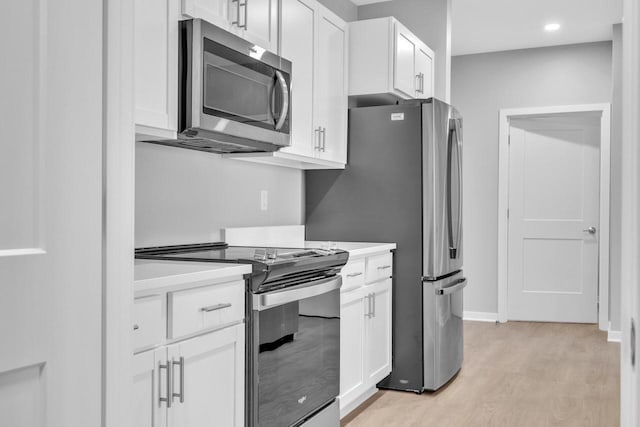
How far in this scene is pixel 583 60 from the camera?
6.00 meters

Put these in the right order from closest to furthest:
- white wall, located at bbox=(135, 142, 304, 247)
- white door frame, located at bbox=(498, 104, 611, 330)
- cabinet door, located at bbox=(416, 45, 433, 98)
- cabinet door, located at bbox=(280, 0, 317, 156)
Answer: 1. white wall, located at bbox=(135, 142, 304, 247)
2. cabinet door, located at bbox=(280, 0, 317, 156)
3. cabinet door, located at bbox=(416, 45, 433, 98)
4. white door frame, located at bbox=(498, 104, 611, 330)

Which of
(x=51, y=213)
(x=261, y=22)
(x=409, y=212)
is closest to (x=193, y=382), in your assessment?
(x=51, y=213)

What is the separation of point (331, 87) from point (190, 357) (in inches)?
85.6

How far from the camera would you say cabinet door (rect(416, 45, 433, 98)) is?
14.3 feet

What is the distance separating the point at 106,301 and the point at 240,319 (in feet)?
3.79

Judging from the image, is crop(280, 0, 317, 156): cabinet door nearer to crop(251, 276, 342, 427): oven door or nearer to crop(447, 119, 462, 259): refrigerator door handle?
crop(251, 276, 342, 427): oven door

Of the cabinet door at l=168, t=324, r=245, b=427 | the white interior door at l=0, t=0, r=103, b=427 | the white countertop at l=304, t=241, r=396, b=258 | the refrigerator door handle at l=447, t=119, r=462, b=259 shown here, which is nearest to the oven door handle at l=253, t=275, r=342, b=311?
the cabinet door at l=168, t=324, r=245, b=427

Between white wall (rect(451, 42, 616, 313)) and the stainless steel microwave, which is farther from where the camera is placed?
white wall (rect(451, 42, 616, 313))

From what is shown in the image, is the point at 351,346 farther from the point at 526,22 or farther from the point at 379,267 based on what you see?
the point at 526,22

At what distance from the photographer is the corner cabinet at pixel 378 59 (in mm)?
3898

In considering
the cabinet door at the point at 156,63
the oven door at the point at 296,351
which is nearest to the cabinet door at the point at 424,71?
the oven door at the point at 296,351

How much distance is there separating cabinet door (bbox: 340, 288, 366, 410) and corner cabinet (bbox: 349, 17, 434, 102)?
131 centimetres

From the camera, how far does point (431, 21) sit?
15.5 feet

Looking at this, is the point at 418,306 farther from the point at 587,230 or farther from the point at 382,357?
the point at 587,230
